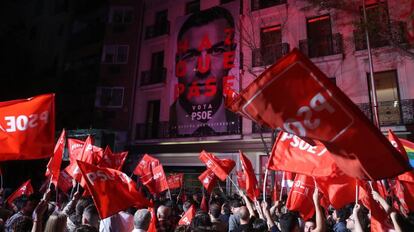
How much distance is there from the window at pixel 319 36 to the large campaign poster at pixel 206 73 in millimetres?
3652

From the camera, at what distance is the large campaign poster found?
1791cm

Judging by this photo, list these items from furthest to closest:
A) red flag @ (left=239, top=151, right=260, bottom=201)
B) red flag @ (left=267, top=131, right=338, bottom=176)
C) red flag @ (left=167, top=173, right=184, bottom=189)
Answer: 1. red flag @ (left=167, top=173, right=184, bottom=189)
2. red flag @ (left=239, top=151, right=260, bottom=201)
3. red flag @ (left=267, top=131, right=338, bottom=176)

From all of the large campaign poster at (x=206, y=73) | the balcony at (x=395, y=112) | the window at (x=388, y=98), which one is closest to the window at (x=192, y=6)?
→ the large campaign poster at (x=206, y=73)

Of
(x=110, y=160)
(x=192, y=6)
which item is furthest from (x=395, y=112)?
(x=192, y=6)

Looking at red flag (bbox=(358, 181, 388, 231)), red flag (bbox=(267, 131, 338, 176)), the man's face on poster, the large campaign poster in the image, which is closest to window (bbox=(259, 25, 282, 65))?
the large campaign poster

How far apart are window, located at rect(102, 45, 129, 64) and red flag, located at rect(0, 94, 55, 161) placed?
56.9 feet

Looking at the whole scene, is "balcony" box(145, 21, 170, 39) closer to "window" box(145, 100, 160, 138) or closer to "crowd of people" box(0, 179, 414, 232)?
"window" box(145, 100, 160, 138)

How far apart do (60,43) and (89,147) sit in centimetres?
2230

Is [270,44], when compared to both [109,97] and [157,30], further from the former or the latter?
[109,97]

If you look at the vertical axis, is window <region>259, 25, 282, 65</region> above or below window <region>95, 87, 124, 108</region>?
above

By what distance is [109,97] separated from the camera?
70.9 ft

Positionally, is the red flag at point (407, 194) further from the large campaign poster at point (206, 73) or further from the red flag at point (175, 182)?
the large campaign poster at point (206, 73)

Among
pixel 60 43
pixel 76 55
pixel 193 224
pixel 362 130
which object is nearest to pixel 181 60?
pixel 76 55

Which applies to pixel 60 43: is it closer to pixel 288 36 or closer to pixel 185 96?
pixel 185 96
